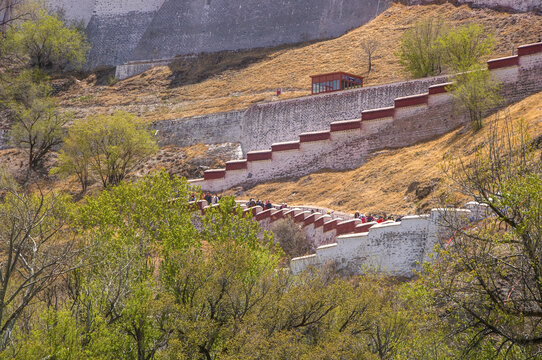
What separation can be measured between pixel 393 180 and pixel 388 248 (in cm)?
668

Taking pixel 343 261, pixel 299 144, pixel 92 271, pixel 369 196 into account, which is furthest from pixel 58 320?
pixel 299 144

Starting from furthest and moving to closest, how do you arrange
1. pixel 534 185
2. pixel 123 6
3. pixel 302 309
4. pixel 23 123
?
pixel 123 6, pixel 23 123, pixel 302 309, pixel 534 185

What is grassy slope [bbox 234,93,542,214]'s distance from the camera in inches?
966

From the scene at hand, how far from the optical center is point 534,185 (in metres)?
11.5

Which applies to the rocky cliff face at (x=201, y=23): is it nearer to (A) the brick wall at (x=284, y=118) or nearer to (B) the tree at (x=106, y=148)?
(A) the brick wall at (x=284, y=118)

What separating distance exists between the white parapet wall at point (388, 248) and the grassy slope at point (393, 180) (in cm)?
160

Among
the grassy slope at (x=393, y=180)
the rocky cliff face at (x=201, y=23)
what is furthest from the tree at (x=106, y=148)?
the rocky cliff face at (x=201, y=23)

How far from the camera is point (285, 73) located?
48.8m

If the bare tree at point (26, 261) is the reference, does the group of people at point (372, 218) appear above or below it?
below

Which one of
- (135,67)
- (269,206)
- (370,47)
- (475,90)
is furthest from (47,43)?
(475,90)

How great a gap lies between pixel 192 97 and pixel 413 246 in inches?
1286

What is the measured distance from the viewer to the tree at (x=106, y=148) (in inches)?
1489

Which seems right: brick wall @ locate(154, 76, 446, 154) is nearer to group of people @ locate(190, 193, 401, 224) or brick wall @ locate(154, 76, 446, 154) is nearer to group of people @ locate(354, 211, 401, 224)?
group of people @ locate(190, 193, 401, 224)

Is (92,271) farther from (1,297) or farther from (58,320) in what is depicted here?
(1,297)
